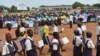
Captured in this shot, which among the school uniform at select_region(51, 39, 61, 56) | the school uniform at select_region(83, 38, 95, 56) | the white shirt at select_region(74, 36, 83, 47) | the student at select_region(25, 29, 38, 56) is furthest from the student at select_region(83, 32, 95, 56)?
the student at select_region(25, 29, 38, 56)

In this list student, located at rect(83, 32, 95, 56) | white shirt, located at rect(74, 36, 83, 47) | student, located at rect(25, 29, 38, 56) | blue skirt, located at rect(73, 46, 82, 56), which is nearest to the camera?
student, located at rect(25, 29, 38, 56)

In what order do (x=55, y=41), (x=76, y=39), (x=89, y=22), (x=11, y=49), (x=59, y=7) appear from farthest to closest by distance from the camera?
1. (x=59, y=7)
2. (x=89, y=22)
3. (x=76, y=39)
4. (x=55, y=41)
5. (x=11, y=49)

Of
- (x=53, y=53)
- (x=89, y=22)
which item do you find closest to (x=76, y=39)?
(x=53, y=53)

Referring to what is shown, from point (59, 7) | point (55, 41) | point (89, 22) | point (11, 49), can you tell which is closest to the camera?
point (11, 49)

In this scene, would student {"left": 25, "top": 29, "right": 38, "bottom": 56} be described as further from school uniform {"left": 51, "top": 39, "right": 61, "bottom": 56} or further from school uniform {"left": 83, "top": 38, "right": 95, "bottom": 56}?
school uniform {"left": 83, "top": 38, "right": 95, "bottom": 56}

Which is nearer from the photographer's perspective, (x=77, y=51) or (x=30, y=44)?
(x=30, y=44)

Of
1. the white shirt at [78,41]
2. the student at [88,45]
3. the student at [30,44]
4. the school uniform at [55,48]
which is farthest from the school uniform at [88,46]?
the student at [30,44]

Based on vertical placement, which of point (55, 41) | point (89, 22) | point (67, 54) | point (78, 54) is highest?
point (55, 41)

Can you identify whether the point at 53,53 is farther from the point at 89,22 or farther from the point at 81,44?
the point at 89,22

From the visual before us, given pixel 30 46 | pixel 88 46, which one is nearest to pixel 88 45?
pixel 88 46

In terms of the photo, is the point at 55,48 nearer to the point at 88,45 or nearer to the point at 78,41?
the point at 88,45

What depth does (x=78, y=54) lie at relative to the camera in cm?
1345

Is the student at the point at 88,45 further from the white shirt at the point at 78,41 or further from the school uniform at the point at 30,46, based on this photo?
the school uniform at the point at 30,46

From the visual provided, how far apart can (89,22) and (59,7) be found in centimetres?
9291
